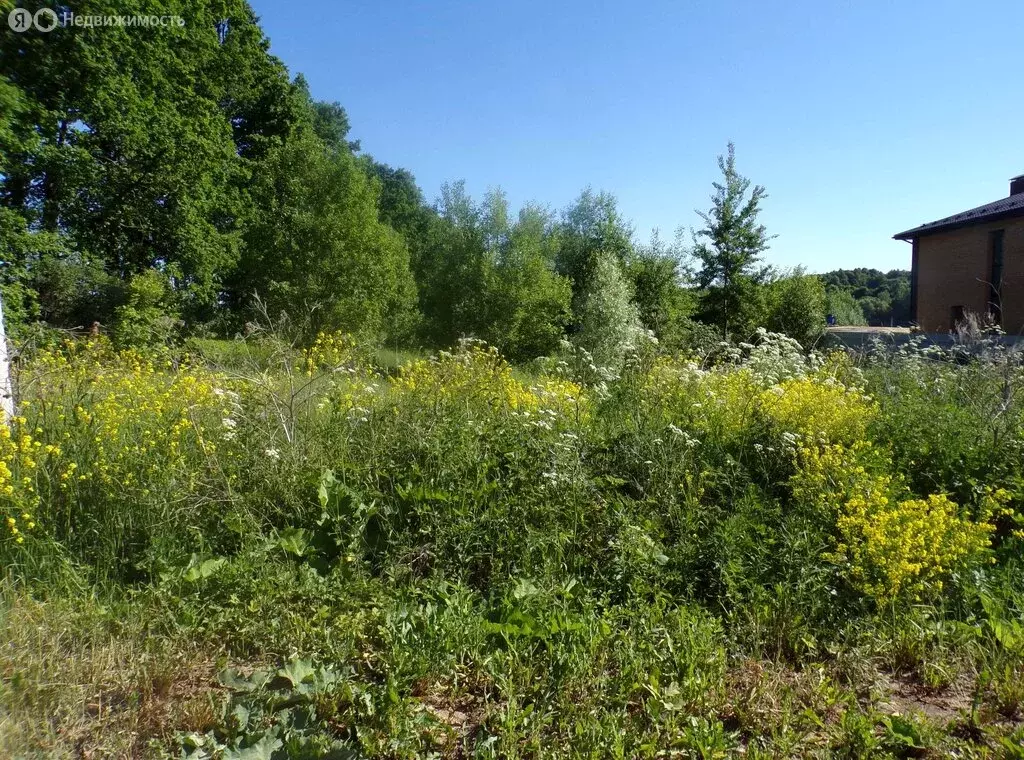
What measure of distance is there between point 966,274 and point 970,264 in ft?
1.36

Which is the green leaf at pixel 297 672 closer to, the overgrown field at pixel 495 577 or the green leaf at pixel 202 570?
the overgrown field at pixel 495 577

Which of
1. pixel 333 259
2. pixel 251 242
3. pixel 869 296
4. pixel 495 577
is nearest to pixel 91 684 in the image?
pixel 495 577

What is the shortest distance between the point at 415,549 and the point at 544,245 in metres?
20.8

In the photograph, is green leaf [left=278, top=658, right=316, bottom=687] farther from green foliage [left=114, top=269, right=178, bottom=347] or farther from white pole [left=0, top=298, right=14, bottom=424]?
green foliage [left=114, top=269, right=178, bottom=347]

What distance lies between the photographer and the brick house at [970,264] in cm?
2403

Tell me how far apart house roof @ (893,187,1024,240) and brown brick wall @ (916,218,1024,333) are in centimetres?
39

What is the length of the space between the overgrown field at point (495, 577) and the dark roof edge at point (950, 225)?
81.4 ft

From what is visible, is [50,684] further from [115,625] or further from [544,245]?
[544,245]

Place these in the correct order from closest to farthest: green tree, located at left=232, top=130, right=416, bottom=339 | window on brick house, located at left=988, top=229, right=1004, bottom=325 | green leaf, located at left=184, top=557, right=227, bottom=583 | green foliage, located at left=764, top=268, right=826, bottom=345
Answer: green leaf, located at left=184, top=557, right=227, bottom=583 < green tree, located at left=232, top=130, right=416, bottom=339 < green foliage, located at left=764, top=268, right=826, bottom=345 < window on brick house, located at left=988, top=229, right=1004, bottom=325

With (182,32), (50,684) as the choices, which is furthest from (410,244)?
(50,684)

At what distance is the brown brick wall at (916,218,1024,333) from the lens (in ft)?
78.7

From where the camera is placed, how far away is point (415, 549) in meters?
3.41

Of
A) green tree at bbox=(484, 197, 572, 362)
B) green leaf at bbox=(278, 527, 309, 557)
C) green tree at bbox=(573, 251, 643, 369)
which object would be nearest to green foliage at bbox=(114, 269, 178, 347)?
green tree at bbox=(484, 197, 572, 362)

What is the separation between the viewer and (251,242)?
20703 mm
